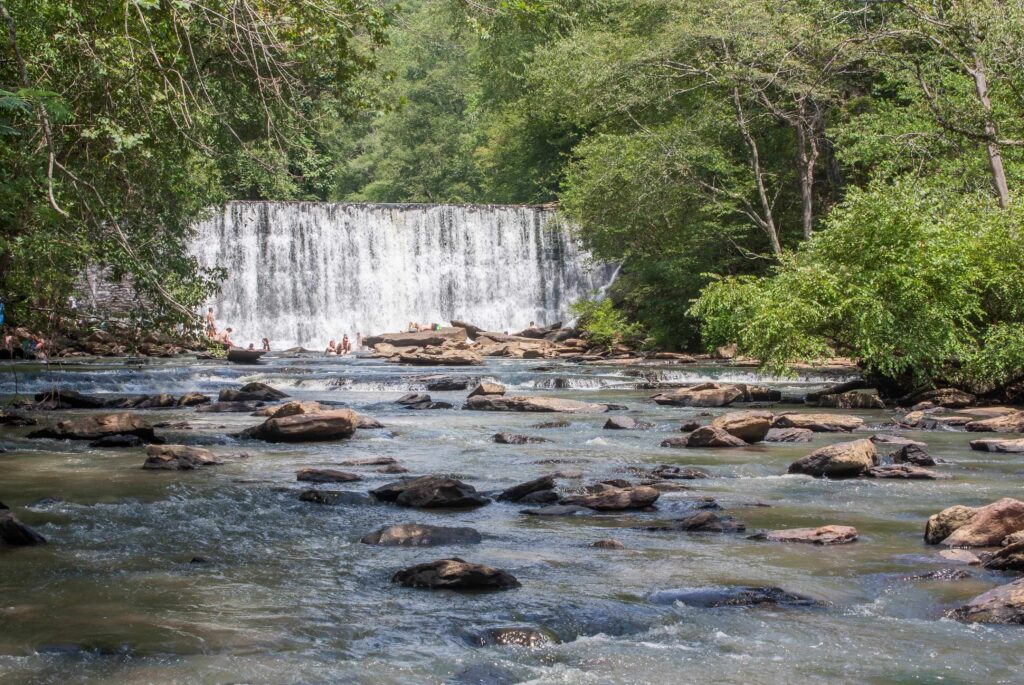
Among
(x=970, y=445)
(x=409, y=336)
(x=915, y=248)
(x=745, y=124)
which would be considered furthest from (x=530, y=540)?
(x=409, y=336)

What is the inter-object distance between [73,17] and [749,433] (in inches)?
388

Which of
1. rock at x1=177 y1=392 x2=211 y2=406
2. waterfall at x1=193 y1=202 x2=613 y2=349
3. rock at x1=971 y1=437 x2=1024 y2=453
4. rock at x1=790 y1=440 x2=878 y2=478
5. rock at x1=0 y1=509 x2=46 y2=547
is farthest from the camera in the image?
waterfall at x1=193 y1=202 x2=613 y2=349

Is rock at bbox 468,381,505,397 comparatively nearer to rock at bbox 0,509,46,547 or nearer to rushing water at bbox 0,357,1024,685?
rushing water at bbox 0,357,1024,685

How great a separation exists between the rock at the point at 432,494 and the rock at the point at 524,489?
242mm

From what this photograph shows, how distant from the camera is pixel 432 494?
10.7m

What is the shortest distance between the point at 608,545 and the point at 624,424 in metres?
8.62

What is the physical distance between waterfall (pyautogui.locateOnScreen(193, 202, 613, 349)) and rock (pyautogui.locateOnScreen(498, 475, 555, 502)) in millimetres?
29995

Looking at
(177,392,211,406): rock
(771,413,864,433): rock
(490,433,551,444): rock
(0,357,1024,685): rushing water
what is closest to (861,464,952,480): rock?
(0,357,1024,685): rushing water

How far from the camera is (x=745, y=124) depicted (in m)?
31.3

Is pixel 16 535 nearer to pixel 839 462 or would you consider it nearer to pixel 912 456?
pixel 839 462

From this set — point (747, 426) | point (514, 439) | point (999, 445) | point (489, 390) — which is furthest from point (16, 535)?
A: point (489, 390)

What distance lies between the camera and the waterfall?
131ft

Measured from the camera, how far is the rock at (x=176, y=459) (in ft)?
41.6

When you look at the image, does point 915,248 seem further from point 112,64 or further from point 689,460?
point 112,64
